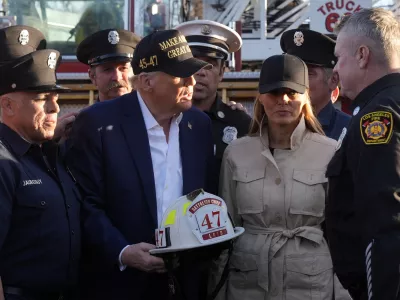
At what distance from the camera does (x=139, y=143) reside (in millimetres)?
3869

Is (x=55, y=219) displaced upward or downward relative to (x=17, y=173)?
downward

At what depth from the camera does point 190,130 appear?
4.08m

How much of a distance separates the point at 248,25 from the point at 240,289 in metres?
8.67

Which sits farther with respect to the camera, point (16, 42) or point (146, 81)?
point (146, 81)

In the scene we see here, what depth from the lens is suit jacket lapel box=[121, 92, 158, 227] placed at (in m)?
3.79

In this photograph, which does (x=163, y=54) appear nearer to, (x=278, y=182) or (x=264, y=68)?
(x=264, y=68)

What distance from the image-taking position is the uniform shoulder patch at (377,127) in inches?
113

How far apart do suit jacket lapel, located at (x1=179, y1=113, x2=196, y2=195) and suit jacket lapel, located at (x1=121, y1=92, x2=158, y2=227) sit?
7.2 inches

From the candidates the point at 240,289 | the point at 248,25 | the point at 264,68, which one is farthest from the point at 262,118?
the point at 248,25

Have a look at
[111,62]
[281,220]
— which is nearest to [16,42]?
[111,62]

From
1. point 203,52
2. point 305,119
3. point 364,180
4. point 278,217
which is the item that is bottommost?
point 278,217

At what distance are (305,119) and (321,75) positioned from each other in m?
0.87

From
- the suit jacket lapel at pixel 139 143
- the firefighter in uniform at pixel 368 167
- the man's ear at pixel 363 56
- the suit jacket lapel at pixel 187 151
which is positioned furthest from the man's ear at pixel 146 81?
the man's ear at pixel 363 56

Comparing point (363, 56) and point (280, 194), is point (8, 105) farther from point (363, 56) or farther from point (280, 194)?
point (363, 56)
